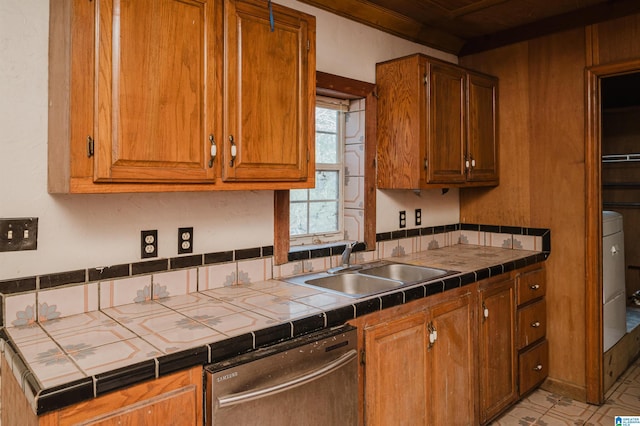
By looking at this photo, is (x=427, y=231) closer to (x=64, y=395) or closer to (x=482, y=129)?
(x=482, y=129)

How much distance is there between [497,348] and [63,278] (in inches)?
88.9

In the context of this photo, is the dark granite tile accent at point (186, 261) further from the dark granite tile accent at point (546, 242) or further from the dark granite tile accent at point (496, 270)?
the dark granite tile accent at point (546, 242)

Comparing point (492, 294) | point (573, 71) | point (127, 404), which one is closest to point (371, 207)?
point (492, 294)

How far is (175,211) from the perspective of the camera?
1.90m

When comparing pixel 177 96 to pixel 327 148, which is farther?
pixel 327 148

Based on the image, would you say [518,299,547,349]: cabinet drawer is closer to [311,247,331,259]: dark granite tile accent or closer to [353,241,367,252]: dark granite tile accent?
[353,241,367,252]: dark granite tile accent

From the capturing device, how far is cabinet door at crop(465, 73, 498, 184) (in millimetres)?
2912

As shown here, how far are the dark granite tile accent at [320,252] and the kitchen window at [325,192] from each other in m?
0.13

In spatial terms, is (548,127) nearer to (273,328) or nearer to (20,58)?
(273,328)

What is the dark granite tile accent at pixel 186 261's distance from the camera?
1881 mm

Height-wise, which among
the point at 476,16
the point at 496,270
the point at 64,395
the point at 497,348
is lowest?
the point at 497,348

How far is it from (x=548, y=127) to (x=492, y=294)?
128cm

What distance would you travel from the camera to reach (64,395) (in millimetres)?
1048

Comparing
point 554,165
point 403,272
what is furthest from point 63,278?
point 554,165
